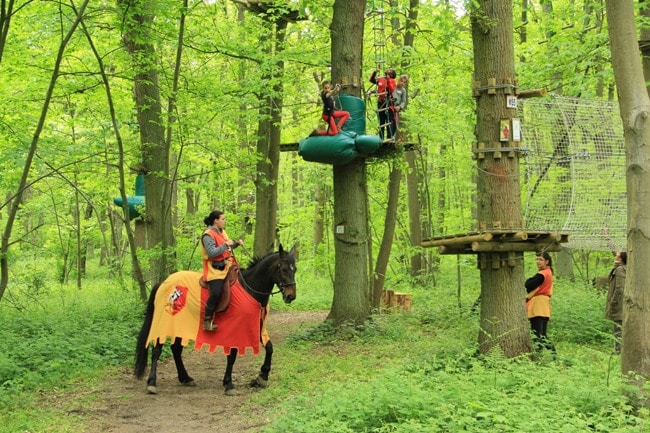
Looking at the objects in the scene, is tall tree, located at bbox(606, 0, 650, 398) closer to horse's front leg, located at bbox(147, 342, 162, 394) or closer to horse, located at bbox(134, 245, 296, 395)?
horse, located at bbox(134, 245, 296, 395)

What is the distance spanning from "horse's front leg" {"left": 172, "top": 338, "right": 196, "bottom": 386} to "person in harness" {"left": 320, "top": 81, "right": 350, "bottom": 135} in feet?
14.3

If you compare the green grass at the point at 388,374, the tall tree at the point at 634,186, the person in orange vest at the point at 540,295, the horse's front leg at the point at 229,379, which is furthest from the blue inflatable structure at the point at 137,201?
the tall tree at the point at 634,186

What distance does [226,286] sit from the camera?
889cm

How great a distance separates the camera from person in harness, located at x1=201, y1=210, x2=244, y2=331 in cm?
877

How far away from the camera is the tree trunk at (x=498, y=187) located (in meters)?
8.44

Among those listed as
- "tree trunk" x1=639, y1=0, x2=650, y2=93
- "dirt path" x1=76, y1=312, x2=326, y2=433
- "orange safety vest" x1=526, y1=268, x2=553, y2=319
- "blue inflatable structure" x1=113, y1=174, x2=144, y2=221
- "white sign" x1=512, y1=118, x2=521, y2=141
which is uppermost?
"tree trunk" x1=639, y1=0, x2=650, y2=93

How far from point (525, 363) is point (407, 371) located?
1441mm

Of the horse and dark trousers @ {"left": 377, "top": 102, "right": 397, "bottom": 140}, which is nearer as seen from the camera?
the horse

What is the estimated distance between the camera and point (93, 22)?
1325 cm

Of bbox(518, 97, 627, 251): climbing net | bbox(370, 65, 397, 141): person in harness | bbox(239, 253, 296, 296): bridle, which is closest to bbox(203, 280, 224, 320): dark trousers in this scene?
bbox(239, 253, 296, 296): bridle

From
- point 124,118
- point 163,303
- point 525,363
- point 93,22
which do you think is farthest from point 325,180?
point 525,363

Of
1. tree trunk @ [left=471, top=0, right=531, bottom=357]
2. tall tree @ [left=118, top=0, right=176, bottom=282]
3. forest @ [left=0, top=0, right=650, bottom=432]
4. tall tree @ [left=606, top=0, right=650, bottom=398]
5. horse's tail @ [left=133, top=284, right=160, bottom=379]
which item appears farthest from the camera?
tall tree @ [left=118, top=0, right=176, bottom=282]

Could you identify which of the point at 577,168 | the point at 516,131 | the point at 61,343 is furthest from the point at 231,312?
the point at 577,168

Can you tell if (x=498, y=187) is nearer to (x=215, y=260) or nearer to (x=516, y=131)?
(x=516, y=131)
